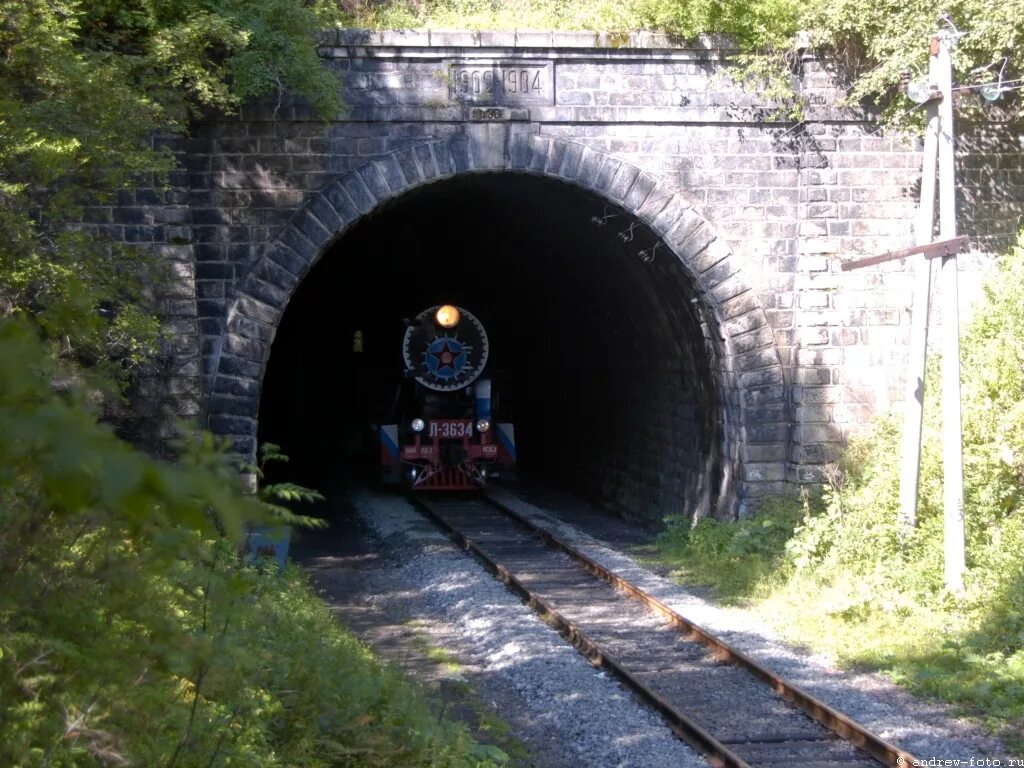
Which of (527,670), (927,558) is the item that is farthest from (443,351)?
(527,670)

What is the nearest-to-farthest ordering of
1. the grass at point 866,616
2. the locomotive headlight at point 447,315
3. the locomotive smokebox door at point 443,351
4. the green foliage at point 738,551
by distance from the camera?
the grass at point 866,616, the green foliage at point 738,551, the locomotive headlight at point 447,315, the locomotive smokebox door at point 443,351

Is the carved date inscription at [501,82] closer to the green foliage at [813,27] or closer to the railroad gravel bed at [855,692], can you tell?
the green foliage at [813,27]

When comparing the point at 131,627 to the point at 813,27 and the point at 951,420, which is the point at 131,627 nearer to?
the point at 951,420

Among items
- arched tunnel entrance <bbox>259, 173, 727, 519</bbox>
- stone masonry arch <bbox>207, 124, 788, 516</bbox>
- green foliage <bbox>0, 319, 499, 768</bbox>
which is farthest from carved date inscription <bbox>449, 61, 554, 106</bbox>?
green foliage <bbox>0, 319, 499, 768</bbox>

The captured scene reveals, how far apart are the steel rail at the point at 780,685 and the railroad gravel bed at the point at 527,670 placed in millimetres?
900

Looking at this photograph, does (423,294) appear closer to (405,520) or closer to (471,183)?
(405,520)

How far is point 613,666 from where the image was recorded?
318 inches

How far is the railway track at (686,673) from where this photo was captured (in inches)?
252

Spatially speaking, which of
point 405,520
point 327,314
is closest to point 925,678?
point 405,520

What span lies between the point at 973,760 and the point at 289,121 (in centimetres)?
846

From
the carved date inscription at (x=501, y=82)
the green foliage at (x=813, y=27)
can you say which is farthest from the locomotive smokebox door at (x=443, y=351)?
the carved date inscription at (x=501, y=82)

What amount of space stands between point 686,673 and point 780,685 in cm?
82

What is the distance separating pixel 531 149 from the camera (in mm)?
11914

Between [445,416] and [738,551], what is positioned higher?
[445,416]
